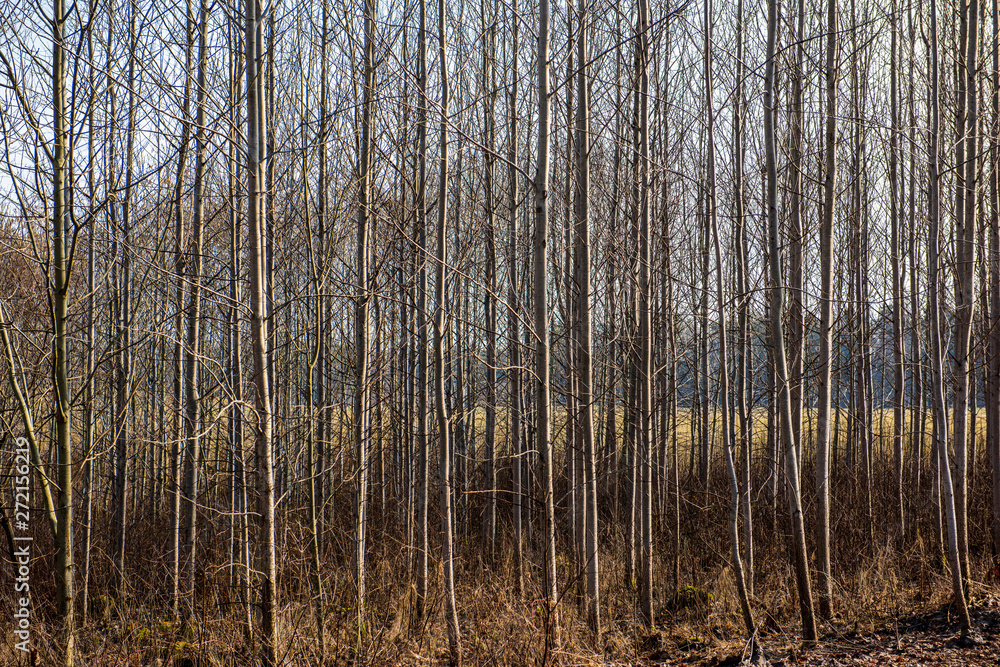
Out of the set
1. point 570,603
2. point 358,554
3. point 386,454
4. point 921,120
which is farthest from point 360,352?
point 921,120

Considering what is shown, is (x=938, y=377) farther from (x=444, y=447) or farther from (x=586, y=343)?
(x=444, y=447)

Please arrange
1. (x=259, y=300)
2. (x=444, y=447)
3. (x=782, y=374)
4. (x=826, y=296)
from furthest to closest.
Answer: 1. (x=826, y=296)
2. (x=782, y=374)
3. (x=444, y=447)
4. (x=259, y=300)

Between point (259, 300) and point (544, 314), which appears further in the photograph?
point (544, 314)

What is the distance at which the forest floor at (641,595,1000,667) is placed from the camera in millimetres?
4430

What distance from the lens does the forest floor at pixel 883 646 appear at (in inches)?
174

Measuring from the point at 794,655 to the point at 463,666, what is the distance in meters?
2.43

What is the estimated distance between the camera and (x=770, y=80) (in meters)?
4.65

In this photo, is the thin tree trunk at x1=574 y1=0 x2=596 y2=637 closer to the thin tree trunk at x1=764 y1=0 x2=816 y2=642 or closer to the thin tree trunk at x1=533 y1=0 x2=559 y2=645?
the thin tree trunk at x1=533 y1=0 x2=559 y2=645

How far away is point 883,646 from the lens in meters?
4.66

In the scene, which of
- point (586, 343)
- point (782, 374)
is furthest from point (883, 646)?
point (586, 343)

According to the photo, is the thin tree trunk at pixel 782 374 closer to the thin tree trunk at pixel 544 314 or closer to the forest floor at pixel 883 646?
the forest floor at pixel 883 646

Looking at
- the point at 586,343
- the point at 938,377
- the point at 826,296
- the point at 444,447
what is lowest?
the point at 444,447

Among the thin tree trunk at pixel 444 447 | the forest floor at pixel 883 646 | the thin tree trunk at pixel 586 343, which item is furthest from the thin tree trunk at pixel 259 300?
the forest floor at pixel 883 646

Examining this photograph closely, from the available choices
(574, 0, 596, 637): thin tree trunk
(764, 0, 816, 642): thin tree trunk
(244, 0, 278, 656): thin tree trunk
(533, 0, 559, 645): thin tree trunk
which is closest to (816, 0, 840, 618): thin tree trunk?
(764, 0, 816, 642): thin tree trunk
